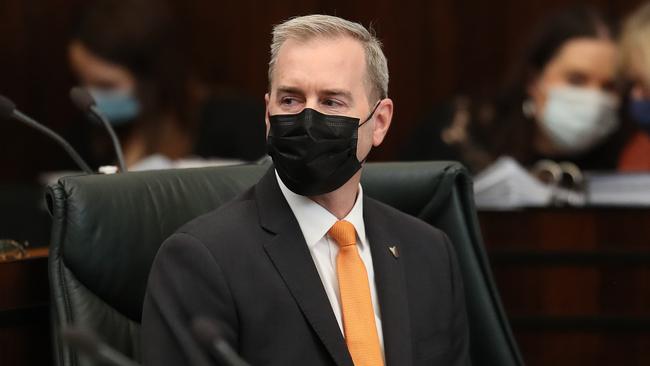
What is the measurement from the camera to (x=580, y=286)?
3.50m

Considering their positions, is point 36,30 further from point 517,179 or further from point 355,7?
point 517,179

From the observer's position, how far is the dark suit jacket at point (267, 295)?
1.95 metres

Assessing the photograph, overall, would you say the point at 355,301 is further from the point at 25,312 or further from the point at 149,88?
the point at 149,88

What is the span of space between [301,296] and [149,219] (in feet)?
1.08

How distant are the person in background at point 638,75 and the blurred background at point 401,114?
1.7 inches

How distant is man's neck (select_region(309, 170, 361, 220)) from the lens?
215 centimetres

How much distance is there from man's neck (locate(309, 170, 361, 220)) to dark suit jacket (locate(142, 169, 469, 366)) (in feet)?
0.20

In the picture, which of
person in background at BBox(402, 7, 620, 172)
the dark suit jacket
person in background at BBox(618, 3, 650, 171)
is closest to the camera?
the dark suit jacket

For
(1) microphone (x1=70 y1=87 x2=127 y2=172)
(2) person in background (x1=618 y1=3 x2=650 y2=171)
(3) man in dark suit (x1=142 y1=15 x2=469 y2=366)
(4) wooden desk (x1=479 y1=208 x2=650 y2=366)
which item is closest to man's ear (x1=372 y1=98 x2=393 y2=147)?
(3) man in dark suit (x1=142 y1=15 x2=469 y2=366)

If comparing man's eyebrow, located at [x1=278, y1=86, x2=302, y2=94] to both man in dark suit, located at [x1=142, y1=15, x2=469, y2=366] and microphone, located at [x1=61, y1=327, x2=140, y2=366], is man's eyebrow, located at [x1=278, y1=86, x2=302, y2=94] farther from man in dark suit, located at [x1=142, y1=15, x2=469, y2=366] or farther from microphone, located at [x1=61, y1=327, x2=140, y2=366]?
microphone, located at [x1=61, y1=327, x2=140, y2=366]

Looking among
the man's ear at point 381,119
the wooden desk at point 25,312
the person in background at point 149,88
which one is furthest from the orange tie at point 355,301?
the person in background at point 149,88

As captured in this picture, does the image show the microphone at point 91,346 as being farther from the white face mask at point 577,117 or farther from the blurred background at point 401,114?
the white face mask at point 577,117

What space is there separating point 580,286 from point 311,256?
5.21ft

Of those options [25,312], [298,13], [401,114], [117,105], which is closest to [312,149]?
[25,312]
